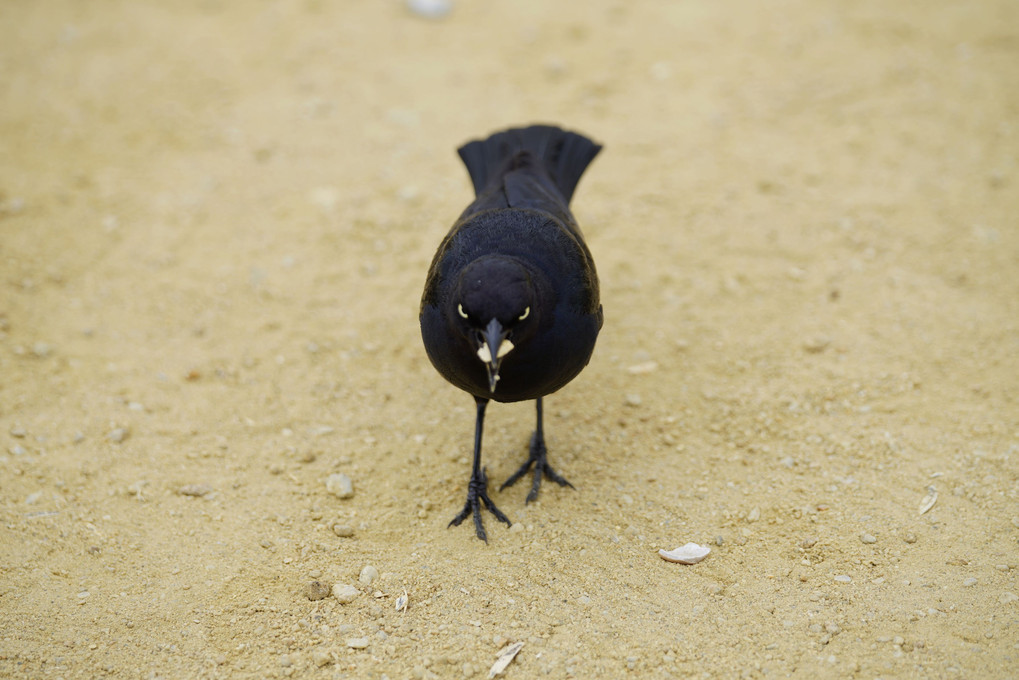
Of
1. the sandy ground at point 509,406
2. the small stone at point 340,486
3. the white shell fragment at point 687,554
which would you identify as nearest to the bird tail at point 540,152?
the sandy ground at point 509,406

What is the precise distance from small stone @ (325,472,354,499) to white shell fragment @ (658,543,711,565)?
185cm

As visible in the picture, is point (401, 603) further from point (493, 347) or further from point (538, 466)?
point (493, 347)

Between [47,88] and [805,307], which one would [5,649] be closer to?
[805,307]

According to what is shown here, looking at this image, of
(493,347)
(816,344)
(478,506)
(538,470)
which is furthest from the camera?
(816,344)

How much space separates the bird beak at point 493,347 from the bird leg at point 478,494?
2.82ft

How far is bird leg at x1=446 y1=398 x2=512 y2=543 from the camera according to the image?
4602 mm

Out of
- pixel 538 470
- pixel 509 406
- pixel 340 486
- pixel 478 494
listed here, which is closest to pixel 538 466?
pixel 538 470

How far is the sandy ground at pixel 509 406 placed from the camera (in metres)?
3.89

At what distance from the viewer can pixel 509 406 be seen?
5535 mm

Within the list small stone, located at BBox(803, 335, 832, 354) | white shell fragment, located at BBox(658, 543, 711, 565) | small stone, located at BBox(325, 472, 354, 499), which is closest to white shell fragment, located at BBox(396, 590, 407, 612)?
small stone, located at BBox(325, 472, 354, 499)

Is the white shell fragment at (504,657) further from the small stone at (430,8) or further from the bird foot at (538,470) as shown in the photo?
the small stone at (430,8)

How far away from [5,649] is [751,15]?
9.02 meters

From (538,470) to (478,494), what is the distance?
0.43 metres

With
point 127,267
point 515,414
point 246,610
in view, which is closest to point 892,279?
point 515,414
